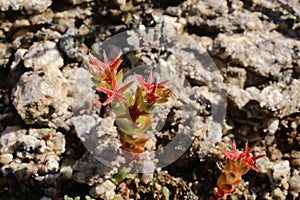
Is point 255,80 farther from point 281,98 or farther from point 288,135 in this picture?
point 288,135

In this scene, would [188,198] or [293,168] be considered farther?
[293,168]

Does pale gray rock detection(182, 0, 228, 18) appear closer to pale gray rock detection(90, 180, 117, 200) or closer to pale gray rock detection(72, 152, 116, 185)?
pale gray rock detection(72, 152, 116, 185)

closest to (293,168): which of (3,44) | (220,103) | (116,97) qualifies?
(220,103)

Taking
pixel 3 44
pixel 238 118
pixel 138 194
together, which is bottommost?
pixel 138 194

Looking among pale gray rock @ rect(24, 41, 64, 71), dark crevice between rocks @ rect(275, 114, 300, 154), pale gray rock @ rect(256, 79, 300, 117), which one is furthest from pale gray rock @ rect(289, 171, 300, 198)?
pale gray rock @ rect(24, 41, 64, 71)

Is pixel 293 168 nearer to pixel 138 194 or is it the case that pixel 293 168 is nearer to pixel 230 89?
pixel 230 89

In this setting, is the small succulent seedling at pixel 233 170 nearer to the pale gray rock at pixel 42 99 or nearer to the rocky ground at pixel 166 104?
the rocky ground at pixel 166 104

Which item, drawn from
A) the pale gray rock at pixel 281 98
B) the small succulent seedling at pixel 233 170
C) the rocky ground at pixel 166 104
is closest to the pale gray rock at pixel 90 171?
the rocky ground at pixel 166 104
